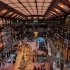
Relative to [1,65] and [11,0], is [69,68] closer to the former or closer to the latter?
[11,0]

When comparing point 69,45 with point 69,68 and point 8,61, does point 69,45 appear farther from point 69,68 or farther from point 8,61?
point 8,61

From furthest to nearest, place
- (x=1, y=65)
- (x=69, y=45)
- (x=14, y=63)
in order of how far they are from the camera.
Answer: (x=14, y=63) → (x=1, y=65) → (x=69, y=45)

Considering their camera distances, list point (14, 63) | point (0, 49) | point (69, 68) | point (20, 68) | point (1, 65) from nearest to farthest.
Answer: point (69, 68) → point (20, 68) → point (1, 65) → point (14, 63) → point (0, 49)

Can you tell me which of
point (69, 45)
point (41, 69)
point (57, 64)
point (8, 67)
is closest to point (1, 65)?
point (8, 67)

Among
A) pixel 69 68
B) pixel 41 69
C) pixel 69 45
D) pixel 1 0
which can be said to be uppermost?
pixel 1 0

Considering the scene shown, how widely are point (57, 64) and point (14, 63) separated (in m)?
7.03

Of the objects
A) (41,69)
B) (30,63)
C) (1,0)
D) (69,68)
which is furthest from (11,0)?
(30,63)

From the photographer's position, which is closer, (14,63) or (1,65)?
(1,65)

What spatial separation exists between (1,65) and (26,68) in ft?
12.1

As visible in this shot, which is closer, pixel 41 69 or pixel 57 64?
pixel 57 64

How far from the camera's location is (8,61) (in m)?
22.2

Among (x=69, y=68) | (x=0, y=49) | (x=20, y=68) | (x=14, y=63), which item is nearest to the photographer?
(x=69, y=68)

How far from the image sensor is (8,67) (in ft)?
64.3

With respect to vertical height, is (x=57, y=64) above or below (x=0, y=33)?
below
